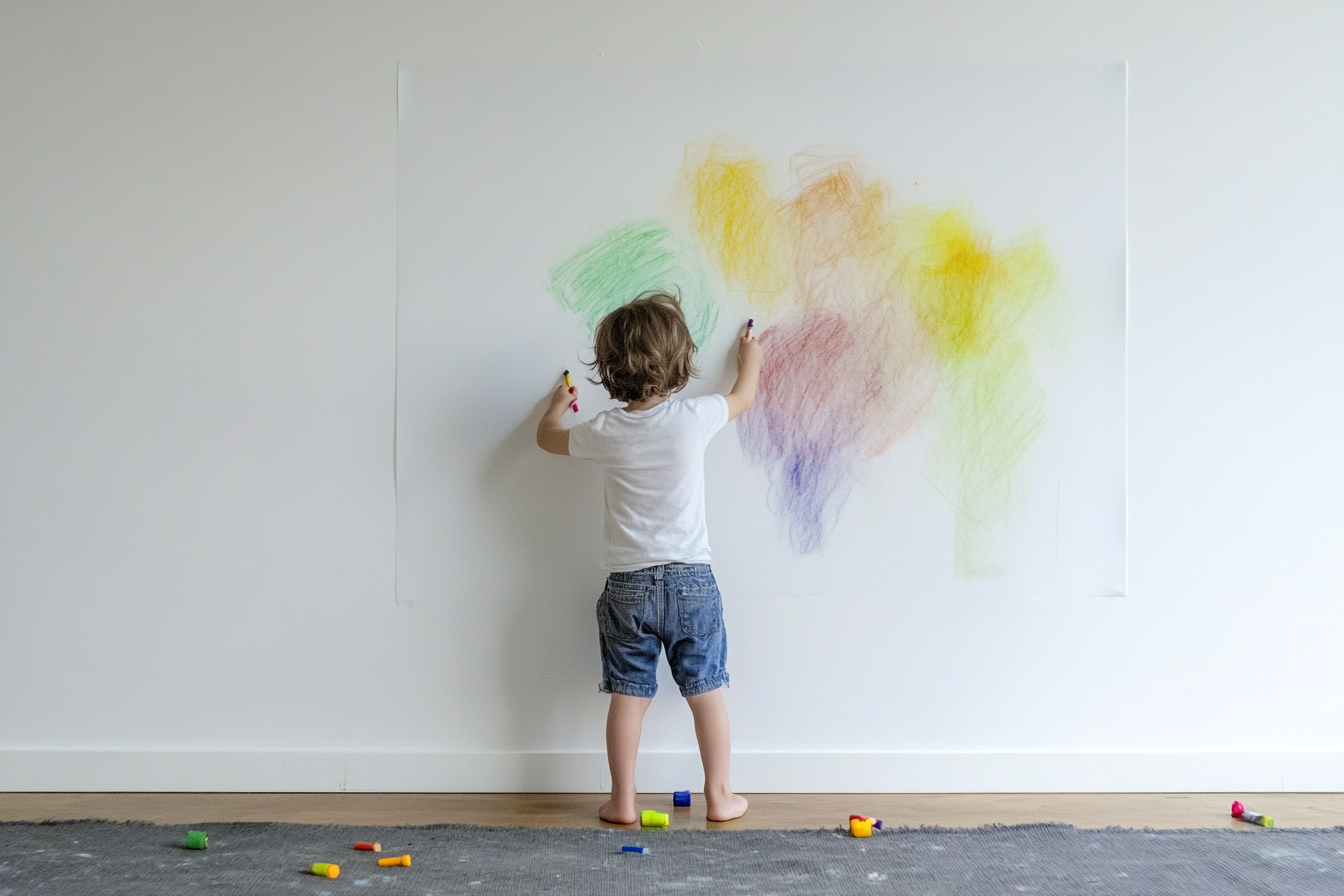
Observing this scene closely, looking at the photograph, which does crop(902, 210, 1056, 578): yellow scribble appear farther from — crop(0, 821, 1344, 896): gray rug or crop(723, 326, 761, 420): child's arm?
crop(0, 821, 1344, 896): gray rug

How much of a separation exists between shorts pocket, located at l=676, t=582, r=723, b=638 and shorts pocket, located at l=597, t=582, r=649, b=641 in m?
0.07

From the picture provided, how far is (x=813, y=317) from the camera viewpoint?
2.01 metres

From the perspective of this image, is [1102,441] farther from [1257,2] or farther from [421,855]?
[421,855]

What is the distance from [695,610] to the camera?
1836 mm

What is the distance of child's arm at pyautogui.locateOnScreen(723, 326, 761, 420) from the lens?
6.31ft

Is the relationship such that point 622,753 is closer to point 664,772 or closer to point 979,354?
point 664,772

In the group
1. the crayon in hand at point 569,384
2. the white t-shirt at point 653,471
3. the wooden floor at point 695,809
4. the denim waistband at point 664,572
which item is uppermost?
the crayon in hand at point 569,384

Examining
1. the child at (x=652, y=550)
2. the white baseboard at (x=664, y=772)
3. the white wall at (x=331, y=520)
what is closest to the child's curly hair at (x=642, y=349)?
the child at (x=652, y=550)

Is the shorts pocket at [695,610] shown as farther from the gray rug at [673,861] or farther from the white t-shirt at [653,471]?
the gray rug at [673,861]

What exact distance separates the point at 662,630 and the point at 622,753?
251 millimetres

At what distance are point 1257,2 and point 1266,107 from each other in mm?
231

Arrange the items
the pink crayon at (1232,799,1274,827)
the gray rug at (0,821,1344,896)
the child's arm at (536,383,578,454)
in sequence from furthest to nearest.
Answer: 1. the child's arm at (536,383,578,454)
2. the pink crayon at (1232,799,1274,827)
3. the gray rug at (0,821,1344,896)

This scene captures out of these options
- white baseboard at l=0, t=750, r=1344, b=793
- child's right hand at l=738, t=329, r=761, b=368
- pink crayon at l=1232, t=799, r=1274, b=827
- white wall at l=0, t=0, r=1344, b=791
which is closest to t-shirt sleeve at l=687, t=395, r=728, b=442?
child's right hand at l=738, t=329, r=761, b=368

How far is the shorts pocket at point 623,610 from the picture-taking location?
1.83 metres
